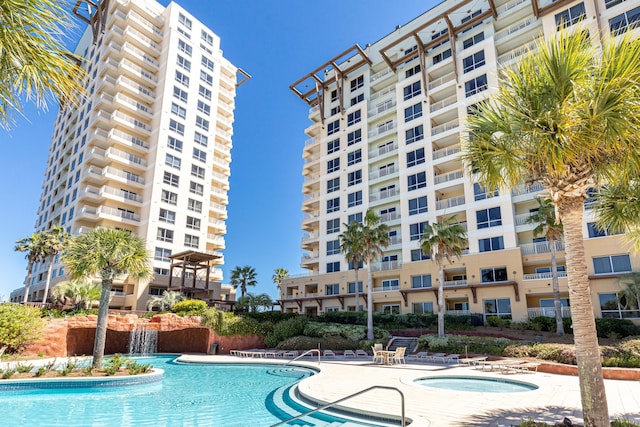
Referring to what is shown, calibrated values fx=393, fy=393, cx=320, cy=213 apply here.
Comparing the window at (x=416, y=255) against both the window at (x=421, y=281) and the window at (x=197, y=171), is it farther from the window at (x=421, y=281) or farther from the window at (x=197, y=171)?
the window at (x=197, y=171)

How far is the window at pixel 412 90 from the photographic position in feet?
144

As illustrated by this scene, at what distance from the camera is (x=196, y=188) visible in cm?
5322

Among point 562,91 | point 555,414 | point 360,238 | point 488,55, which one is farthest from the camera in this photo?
point 488,55

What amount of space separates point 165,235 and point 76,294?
1592cm

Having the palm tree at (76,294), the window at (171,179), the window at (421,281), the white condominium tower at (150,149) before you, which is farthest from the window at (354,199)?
the palm tree at (76,294)

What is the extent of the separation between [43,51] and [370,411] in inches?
375

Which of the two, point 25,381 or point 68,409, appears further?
point 25,381

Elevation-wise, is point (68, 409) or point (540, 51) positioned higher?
point (540, 51)

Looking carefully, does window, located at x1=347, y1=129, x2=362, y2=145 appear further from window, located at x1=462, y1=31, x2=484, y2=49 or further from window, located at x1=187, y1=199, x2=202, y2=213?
window, located at x1=187, y1=199, x2=202, y2=213

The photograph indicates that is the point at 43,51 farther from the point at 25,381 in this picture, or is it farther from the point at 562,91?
the point at 25,381

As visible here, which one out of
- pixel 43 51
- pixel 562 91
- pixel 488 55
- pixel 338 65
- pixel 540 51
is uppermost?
pixel 338 65

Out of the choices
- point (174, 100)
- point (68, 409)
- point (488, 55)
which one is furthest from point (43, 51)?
point (174, 100)

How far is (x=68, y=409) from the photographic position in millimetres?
12203

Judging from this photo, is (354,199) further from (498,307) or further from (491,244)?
(498,307)
